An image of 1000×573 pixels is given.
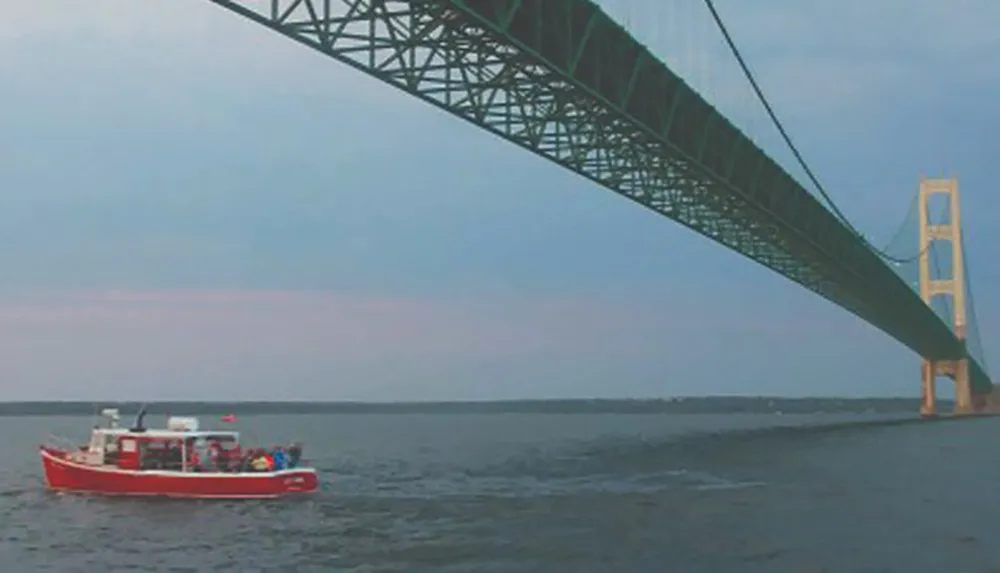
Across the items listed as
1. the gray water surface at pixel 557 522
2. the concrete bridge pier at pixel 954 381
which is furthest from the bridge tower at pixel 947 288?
the gray water surface at pixel 557 522

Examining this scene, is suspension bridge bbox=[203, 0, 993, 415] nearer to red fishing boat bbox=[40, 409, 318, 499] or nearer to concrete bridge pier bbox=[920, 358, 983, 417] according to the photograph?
red fishing boat bbox=[40, 409, 318, 499]

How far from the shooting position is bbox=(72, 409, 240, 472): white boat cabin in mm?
38594

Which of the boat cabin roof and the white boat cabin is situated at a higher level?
the boat cabin roof

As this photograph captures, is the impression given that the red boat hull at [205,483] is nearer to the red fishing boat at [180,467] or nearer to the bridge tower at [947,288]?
the red fishing boat at [180,467]

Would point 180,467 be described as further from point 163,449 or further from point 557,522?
point 557,522

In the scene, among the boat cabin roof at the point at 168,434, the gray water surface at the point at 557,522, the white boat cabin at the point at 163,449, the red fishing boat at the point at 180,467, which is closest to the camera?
the gray water surface at the point at 557,522

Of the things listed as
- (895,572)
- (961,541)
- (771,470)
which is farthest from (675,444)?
(895,572)

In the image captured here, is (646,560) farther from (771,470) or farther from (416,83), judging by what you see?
(771,470)

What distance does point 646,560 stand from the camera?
25.1m

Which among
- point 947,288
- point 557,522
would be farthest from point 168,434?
point 947,288

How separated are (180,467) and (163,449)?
37.5 inches

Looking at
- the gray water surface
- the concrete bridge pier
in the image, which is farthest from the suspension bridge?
the concrete bridge pier

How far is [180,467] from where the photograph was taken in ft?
128

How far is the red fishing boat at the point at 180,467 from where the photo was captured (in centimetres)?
3825
